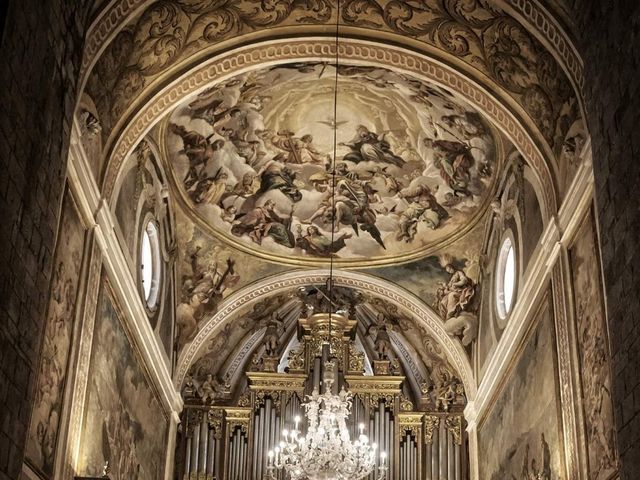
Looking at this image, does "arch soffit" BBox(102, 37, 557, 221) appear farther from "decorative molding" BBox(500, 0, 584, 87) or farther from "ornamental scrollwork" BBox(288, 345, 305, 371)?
"ornamental scrollwork" BBox(288, 345, 305, 371)

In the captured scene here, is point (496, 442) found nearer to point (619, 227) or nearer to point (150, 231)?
point (150, 231)

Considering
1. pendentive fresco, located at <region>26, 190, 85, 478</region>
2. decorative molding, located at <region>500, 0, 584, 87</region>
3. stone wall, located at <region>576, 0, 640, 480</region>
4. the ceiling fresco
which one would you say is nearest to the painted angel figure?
the ceiling fresco

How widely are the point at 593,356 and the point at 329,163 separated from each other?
7.80 metres

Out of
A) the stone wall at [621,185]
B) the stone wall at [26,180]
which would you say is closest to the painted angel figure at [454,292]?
the stone wall at [621,185]

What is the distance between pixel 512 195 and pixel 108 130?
6612 millimetres

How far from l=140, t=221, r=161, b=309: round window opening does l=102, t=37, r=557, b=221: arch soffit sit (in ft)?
9.72

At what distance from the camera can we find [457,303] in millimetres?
19406

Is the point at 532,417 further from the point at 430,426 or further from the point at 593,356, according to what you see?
the point at 430,426

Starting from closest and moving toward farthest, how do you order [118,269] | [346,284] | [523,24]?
1. [523,24]
2. [118,269]
3. [346,284]

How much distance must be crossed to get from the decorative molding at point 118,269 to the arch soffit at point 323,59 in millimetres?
745

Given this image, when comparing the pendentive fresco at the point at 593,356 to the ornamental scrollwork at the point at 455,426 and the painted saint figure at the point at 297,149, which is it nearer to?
the painted saint figure at the point at 297,149

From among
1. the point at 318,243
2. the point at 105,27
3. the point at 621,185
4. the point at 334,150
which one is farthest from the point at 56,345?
A: the point at 318,243

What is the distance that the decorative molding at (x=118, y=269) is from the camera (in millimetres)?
12031

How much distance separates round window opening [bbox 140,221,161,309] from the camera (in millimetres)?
16781
